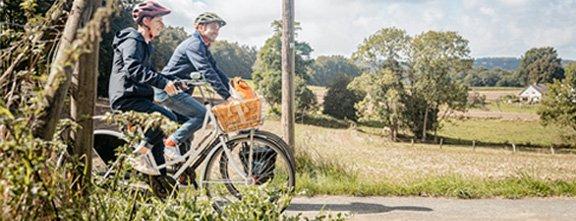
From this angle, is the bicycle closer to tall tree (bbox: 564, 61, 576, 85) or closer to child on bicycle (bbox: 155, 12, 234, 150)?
child on bicycle (bbox: 155, 12, 234, 150)

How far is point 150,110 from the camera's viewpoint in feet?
12.2

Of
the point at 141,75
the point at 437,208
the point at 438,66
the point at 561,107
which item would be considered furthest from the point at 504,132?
the point at 141,75

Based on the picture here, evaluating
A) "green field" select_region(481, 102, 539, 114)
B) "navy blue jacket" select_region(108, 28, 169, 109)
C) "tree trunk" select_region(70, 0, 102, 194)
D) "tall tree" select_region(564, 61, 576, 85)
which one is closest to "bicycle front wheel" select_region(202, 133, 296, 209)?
"navy blue jacket" select_region(108, 28, 169, 109)

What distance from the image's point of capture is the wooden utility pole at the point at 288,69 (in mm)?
5852

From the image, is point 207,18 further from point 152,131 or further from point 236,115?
point 152,131

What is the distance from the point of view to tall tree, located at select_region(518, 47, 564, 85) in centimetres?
9087

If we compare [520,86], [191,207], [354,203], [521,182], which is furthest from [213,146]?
[520,86]

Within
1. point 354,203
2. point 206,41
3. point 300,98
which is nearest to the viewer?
point 206,41

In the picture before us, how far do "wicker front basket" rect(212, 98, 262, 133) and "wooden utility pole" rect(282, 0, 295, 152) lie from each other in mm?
2212

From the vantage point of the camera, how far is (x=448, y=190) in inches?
199

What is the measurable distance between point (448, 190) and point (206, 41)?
2785 millimetres

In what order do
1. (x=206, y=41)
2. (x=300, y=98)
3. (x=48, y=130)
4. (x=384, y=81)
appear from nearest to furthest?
(x=48, y=130) → (x=206, y=41) → (x=384, y=81) → (x=300, y=98)

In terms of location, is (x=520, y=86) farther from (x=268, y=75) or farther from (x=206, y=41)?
(x=206, y=41)

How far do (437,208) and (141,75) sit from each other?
9.13 ft
